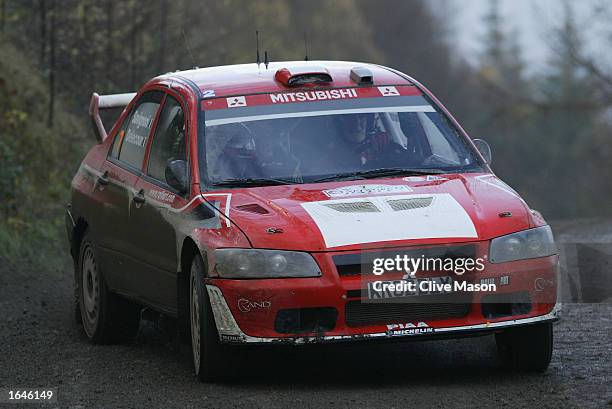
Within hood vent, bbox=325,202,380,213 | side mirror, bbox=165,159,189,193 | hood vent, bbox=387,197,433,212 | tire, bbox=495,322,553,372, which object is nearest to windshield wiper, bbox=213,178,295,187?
side mirror, bbox=165,159,189,193

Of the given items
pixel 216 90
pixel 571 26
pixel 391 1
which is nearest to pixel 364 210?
pixel 216 90

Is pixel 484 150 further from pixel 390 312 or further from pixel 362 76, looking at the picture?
pixel 390 312

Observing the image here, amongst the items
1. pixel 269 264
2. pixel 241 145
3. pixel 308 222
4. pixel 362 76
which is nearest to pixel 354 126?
Result: pixel 362 76

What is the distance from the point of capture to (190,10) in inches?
1006

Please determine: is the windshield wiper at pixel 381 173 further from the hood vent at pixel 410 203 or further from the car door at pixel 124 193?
the car door at pixel 124 193

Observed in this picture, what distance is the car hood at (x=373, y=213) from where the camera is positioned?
7.26 metres

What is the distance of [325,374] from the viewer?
7.98 metres

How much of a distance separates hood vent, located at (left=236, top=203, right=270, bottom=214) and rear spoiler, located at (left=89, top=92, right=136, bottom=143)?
280 centimetres

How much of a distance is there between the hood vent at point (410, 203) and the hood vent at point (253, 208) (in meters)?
0.63

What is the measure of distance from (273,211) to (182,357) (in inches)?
65.9

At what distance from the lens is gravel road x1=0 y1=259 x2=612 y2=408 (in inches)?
280

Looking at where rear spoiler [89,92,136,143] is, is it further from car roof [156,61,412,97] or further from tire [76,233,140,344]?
car roof [156,61,412,97]

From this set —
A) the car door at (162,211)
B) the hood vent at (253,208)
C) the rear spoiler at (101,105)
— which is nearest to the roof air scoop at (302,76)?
the car door at (162,211)

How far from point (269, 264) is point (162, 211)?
1.24m
